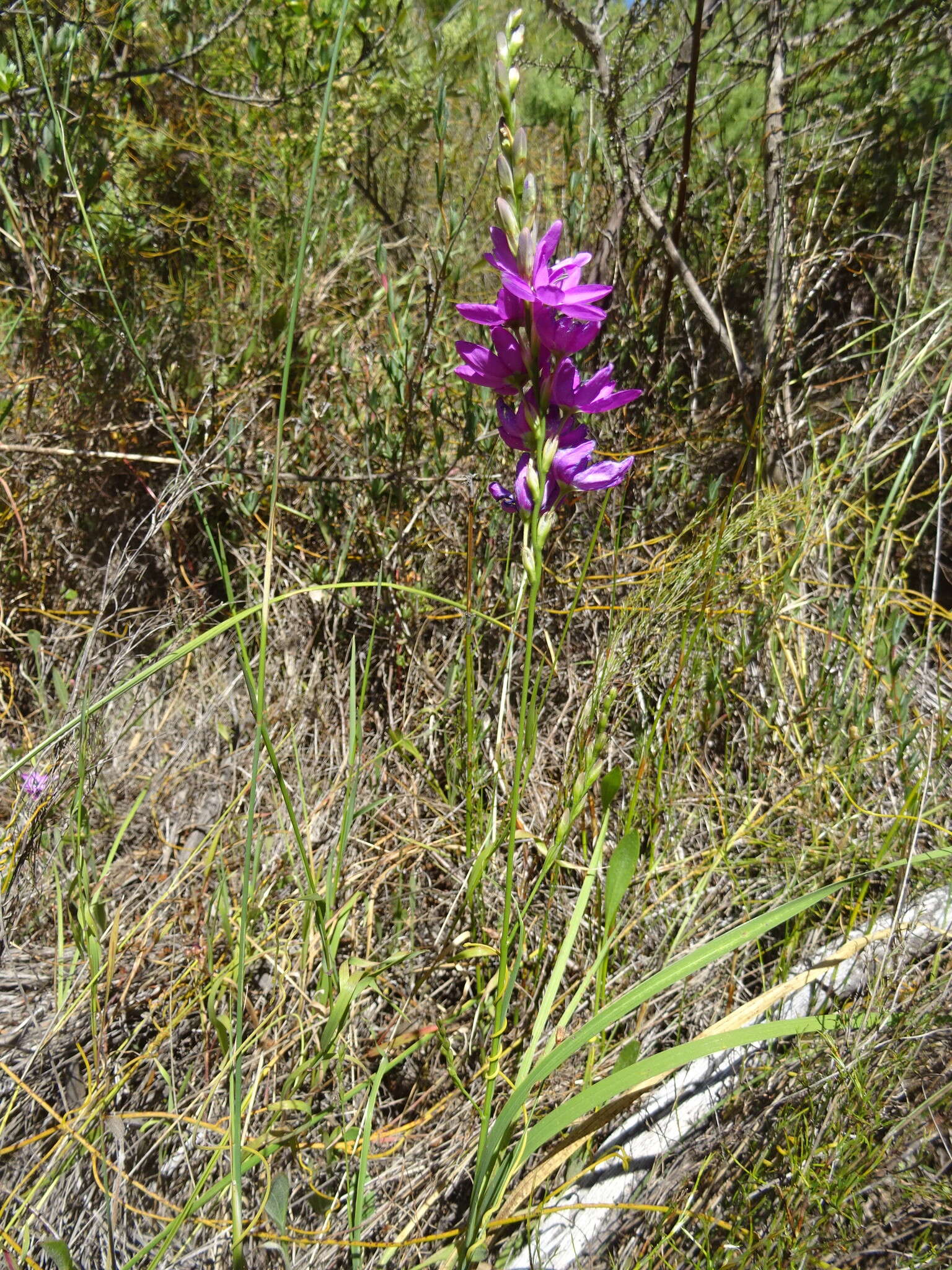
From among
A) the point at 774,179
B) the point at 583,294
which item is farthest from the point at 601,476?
the point at 774,179

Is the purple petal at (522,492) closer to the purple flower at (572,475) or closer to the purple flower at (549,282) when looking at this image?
the purple flower at (572,475)

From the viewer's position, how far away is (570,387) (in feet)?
3.73

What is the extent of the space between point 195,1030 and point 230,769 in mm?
642

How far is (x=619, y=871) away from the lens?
1.35 meters

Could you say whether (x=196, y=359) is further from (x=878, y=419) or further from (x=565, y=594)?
(x=878, y=419)

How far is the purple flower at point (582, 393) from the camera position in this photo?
1133 millimetres

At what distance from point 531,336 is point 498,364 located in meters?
0.07

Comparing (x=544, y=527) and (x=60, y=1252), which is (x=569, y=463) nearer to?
(x=544, y=527)

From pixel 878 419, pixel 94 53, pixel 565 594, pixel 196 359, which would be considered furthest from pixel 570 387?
pixel 94 53

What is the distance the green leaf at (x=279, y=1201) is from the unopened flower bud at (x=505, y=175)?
1.50 metres

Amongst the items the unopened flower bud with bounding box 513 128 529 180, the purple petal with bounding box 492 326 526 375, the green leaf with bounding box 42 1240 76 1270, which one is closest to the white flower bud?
the purple petal with bounding box 492 326 526 375

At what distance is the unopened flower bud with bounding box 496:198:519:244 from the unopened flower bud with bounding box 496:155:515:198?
1 cm

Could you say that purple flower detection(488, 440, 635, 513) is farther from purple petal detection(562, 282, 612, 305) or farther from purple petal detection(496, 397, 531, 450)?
purple petal detection(562, 282, 612, 305)

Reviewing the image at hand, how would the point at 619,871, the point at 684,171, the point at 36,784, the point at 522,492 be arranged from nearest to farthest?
the point at 522,492 → the point at 619,871 → the point at 36,784 → the point at 684,171
